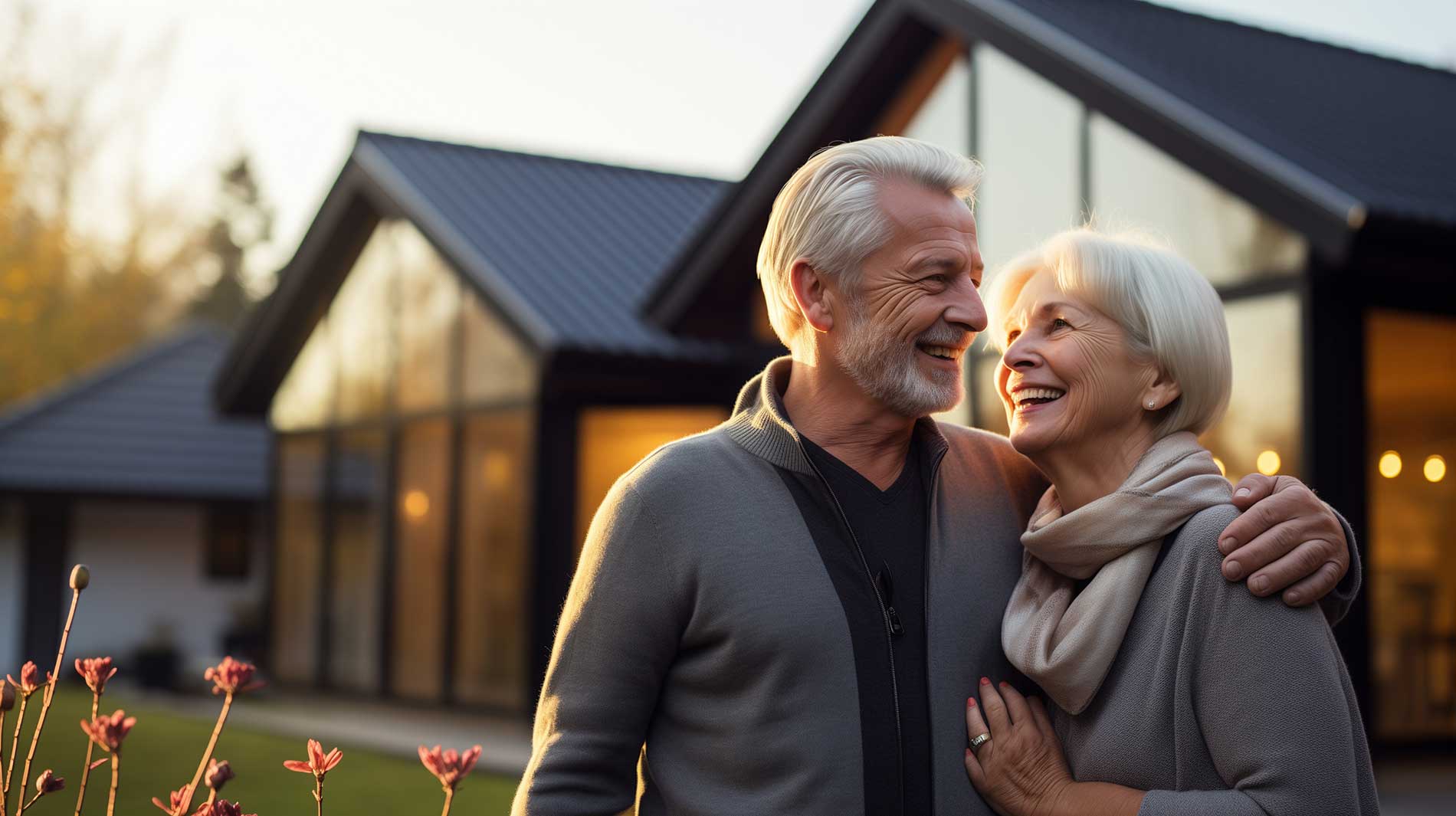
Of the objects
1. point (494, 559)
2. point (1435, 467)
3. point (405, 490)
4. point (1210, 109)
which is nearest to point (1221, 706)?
point (1210, 109)

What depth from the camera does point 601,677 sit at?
7.78 ft

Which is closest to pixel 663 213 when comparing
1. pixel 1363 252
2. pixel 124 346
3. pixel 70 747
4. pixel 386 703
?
pixel 386 703

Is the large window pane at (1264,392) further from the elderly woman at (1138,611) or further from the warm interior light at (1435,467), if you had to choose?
the elderly woman at (1138,611)

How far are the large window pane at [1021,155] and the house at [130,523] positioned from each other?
38.3 ft

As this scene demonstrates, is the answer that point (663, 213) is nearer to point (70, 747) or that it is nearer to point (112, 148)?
point (70, 747)

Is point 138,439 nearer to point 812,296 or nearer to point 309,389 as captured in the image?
point 309,389

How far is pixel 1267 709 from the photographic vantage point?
6.86 ft

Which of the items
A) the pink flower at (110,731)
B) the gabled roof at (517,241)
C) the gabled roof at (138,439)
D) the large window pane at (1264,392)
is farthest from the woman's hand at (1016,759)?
the gabled roof at (138,439)

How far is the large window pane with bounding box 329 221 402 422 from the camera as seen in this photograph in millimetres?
15328

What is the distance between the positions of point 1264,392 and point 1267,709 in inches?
248

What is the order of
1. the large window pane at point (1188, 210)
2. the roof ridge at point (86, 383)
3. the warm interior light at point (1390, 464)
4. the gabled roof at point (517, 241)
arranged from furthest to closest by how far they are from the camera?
the roof ridge at point (86, 383), the gabled roof at point (517, 241), the warm interior light at point (1390, 464), the large window pane at point (1188, 210)

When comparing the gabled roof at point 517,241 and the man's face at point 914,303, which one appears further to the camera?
the gabled roof at point 517,241

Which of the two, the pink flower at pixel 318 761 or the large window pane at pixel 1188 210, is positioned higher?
the large window pane at pixel 1188 210

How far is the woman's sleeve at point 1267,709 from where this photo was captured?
2080mm
